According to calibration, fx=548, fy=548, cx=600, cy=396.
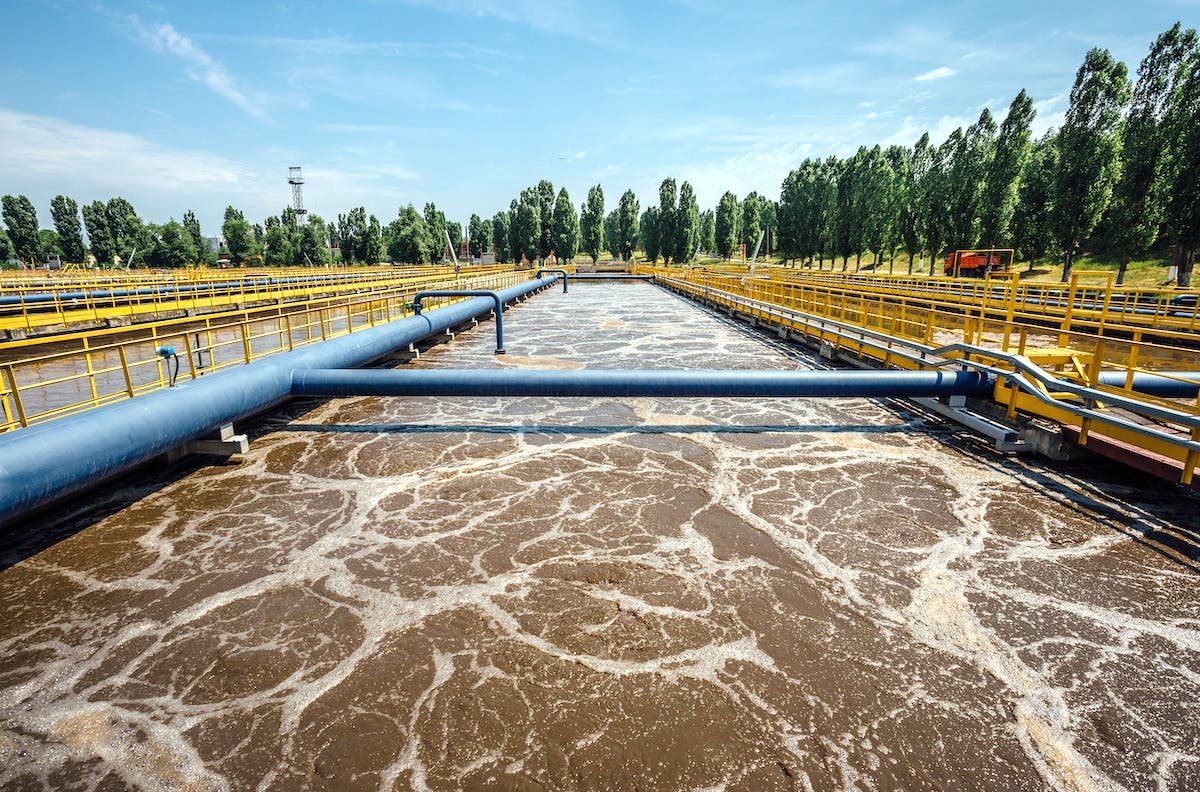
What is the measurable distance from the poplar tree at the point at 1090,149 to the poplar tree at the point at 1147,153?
116 cm

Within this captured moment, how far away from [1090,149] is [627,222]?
193ft

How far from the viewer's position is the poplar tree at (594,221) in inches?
3351

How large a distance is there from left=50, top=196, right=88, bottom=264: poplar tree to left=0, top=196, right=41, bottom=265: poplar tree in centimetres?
312

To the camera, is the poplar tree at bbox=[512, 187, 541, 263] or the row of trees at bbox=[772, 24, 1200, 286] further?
the poplar tree at bbox=[512, 187, 541, 263]

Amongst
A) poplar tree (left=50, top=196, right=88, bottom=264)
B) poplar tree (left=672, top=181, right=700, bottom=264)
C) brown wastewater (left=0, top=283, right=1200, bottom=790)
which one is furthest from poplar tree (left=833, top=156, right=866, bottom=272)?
poplar tree (left=50, top=196, right=88, bottom=264)

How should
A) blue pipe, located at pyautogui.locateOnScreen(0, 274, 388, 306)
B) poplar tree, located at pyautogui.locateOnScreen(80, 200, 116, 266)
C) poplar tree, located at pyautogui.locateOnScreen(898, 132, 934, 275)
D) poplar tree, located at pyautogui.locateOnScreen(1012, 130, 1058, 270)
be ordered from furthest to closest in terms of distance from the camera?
poplar tree, located at pyautogui.locateOnScreen(80, 200, 116, 266) < poplar tree, located at pyautogui.locateOnScreen(898, 132, 934, 275) < poplar tree, located at pyautogui.locateOnScreen(1012, 130, 1058, 270) < blue pipe, located at pyautogui.locateOnScreen(0, 274, 388, 306)

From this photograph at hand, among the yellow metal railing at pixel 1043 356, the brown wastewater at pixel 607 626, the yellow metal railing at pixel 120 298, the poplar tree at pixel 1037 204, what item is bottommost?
the brown wastewater at pixel 607 626

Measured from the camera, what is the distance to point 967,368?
30.3 ft

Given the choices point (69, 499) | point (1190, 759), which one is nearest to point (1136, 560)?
point (1190, 759)

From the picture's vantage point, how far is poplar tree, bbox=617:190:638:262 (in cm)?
8638

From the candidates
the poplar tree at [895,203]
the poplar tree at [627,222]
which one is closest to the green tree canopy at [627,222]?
the poplar tree at [627,222]

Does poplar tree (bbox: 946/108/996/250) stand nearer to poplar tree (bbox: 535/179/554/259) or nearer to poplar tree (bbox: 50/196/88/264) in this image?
poplar tree (bbox: 535/179/554/259)

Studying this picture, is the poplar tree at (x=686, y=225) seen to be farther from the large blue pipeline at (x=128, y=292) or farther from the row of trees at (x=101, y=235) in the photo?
the row of trees at (x=101, y=235)

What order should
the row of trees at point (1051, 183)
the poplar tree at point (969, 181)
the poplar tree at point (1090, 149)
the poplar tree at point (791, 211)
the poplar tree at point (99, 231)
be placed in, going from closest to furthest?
1. the row of trees at point (1051, 183)
2. the poplar tree at point (1090, 149)
3. the poplar tree at point (969, 181)
4. the poplar tree at point (791, 211)
5. the poplar tree at point (99, 231)
